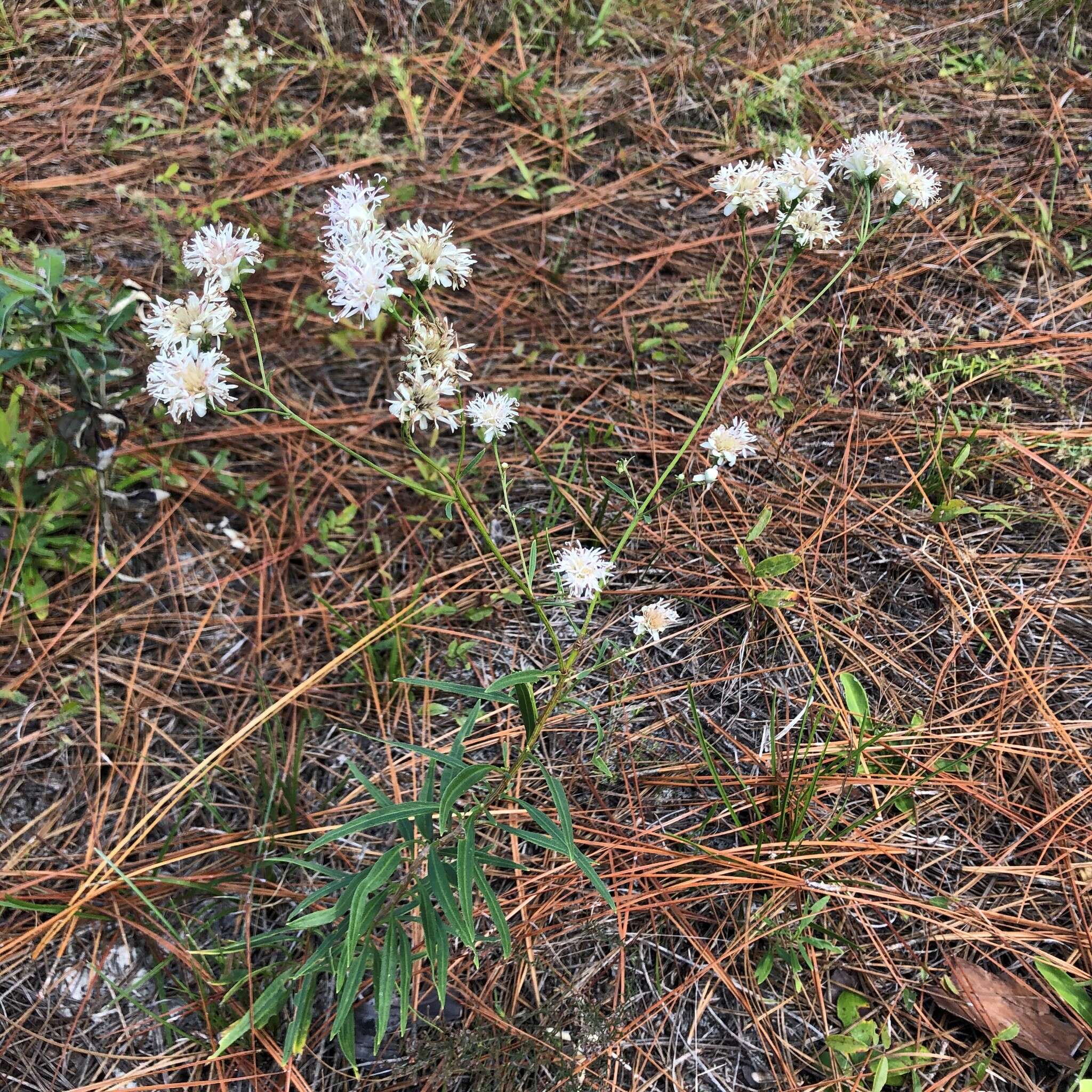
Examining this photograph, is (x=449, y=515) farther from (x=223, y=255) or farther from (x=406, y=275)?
(x=223, y=255)

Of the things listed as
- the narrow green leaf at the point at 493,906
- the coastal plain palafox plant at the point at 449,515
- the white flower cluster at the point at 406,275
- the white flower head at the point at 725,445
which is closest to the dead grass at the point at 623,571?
the coastal plain palafox plant at the point at 449,515

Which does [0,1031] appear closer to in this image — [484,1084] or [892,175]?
[484,1084]

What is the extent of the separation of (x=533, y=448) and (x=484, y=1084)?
1614 mm

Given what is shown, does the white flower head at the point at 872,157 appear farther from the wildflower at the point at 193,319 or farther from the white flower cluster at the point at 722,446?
the wildflower at the point at 193,319

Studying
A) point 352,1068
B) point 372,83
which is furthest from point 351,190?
point 372,83

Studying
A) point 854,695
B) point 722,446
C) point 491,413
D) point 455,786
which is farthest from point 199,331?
point 854,695

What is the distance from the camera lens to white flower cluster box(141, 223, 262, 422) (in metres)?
1.40

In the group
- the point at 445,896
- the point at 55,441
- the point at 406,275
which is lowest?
the point at 445,896

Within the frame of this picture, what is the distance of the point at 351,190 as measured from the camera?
1.42 metres

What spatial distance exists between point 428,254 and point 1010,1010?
1887mm

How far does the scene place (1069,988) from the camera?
1601 mm

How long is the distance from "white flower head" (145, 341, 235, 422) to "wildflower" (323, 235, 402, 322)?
0.25 meters

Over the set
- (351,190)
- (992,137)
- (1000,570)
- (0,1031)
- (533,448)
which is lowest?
(0,1031)

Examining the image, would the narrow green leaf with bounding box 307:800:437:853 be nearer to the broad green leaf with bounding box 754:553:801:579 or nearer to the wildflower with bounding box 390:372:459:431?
the wildflower with bounding box 390:372:459:431
